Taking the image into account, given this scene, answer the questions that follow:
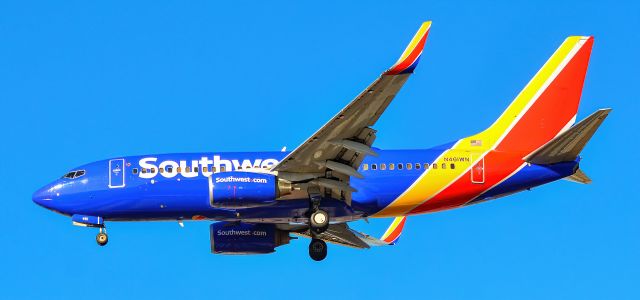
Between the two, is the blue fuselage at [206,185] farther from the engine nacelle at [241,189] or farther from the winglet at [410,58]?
the winglet at [410,58]

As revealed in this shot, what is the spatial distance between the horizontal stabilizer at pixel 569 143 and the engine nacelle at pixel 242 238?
37.4 feet

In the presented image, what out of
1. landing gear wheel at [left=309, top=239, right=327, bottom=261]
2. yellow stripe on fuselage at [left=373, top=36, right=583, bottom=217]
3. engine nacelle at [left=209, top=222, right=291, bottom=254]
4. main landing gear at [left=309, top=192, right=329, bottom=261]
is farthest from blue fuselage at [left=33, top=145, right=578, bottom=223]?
engine nacelle at [left=209, top=222, right=291, bottom=254]

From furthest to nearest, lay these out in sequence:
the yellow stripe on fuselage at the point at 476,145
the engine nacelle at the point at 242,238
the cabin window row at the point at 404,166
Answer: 1. the engine nacelle at the point at 242,238
2. the cabin window row at the point at 404,166
3. the yellow stripe on fuselage at the point at 476,145

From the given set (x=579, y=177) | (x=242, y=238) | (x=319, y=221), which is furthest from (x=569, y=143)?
(x=242, y=238)

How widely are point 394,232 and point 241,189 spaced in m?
13.0

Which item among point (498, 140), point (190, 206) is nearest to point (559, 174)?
point (498, 140)

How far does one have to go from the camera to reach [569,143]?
46469 millimetres

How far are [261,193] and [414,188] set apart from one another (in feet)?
20.4

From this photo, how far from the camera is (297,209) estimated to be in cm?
4791

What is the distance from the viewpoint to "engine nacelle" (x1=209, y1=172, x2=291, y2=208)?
45.3 m

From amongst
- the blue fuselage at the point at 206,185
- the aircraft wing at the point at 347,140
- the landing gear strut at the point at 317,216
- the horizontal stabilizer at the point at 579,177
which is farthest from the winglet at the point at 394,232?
the horizontal stabilizer at the point at 579,177

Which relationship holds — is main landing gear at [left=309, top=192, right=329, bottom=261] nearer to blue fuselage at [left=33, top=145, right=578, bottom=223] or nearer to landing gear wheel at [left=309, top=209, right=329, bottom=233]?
landing gear wheel at [left=309, top=209, right=329, bottom=233]

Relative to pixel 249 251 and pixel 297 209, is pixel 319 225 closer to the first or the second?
pixel 297 209

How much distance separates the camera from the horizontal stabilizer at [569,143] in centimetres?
4404
